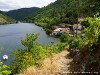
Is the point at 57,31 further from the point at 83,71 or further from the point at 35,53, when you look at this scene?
the point at 83,71

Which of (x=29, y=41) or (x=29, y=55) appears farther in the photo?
(x=29, y=41)

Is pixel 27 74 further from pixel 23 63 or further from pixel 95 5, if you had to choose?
pixel 95 5

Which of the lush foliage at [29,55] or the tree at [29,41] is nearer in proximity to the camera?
the lush foliage at [29,55]

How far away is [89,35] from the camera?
787 inches

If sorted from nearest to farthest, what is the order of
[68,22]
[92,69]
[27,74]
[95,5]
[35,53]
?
[92,69] < [27,74] < [35,53] < [95,5] < [68,22]

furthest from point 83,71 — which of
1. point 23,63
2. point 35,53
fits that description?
point 35,53

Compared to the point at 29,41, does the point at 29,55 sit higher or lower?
lower

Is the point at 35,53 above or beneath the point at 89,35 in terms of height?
beneath

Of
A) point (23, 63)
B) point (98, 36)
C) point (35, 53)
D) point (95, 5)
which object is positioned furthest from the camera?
point (95, 5)

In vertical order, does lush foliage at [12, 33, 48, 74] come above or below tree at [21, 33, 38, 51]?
below

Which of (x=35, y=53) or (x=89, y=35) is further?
(x=35, y=53)

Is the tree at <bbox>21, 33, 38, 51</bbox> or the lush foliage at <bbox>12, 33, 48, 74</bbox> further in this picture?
the tree at <bbox>21, 33, 38, 51</bbox>

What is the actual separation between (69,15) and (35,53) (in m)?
117

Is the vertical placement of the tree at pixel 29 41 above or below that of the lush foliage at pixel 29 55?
above
